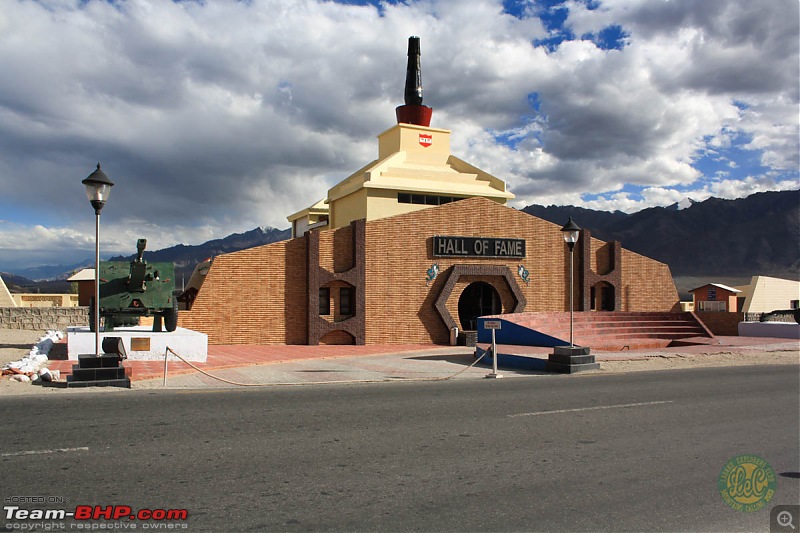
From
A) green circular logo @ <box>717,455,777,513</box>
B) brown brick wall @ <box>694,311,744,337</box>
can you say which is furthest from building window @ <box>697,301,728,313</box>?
green circular logo @ <box>717,455,777,513</box>

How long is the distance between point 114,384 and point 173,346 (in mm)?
4416

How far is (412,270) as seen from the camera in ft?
84.6

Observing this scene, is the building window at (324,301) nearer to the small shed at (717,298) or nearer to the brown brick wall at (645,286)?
the brown brick wall at (645,286)

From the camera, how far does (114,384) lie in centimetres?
1202

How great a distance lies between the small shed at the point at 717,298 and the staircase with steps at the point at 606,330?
1513 centimetres

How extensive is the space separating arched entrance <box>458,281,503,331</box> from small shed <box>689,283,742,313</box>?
1791cm

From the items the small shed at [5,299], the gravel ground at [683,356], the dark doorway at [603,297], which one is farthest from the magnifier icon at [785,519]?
the small shed at [5,299]

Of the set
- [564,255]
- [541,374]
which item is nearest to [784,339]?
[564,255]

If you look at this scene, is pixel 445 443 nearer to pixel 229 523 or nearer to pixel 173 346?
pixel 229 523

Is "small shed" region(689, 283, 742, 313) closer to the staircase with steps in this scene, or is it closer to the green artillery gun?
the staircase with steps

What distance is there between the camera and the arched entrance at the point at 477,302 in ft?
92.2

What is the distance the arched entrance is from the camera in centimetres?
2809

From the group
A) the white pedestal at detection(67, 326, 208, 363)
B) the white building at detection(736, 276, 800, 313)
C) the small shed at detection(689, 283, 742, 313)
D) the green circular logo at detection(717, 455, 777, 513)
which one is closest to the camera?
the green circular logo at detection(717, 455, 777, 513)

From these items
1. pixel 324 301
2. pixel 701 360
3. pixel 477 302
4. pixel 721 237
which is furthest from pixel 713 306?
pixel 721 237
